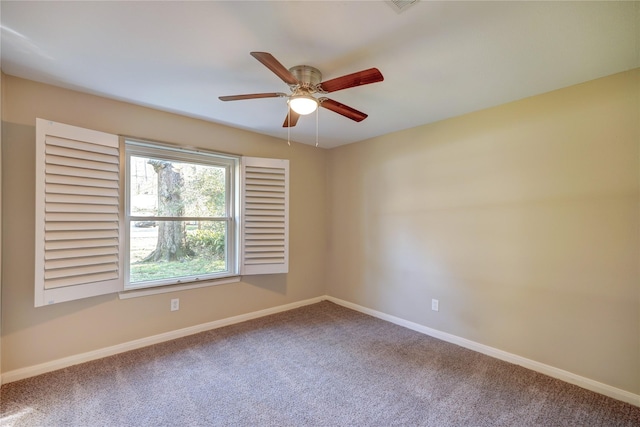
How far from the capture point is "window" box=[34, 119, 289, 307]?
7.20 ft

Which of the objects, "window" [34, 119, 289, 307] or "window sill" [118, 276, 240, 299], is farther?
"window sill" [118, 276, 240, 299]

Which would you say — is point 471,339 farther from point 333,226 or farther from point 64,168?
point 64,168

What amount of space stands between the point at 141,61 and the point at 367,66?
5.24ft

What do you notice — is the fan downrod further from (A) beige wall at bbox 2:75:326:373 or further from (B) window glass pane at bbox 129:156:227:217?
(B) window glass pane at bbox 129:156:227:217

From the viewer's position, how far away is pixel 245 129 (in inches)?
137

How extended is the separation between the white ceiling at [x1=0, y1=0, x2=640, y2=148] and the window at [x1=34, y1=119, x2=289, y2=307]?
0.63 metres

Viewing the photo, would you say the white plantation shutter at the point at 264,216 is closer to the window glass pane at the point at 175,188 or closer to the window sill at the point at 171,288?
the window sill at the point at 171,288

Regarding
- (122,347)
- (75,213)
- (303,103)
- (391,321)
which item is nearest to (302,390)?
A: (391,321)

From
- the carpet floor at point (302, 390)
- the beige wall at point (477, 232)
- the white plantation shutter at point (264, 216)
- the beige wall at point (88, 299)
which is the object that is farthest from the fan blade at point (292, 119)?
the carpet floor at point (302, 390)

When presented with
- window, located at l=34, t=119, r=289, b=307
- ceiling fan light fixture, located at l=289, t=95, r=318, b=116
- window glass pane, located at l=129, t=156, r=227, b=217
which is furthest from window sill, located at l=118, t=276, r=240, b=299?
ceiling fan light fixture, located at l=289, t=95, r=318, b=116

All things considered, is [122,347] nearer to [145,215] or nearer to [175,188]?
[145,215]

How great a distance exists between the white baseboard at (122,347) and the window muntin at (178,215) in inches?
21.2

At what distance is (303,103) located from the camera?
1.91 meters

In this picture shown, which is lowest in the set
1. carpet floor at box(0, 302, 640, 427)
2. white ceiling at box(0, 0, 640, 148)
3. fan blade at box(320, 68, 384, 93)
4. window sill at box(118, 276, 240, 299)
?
carpet floor at box(0, 302, 640, 427)
